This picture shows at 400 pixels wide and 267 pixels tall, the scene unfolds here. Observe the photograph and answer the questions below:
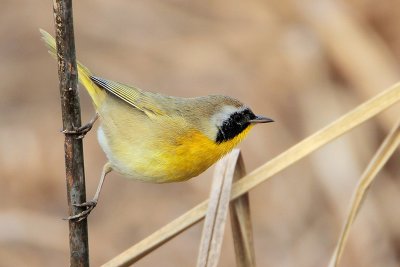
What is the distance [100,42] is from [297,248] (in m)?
2.91

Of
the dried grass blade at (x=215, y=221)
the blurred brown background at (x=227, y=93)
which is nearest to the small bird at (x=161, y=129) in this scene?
the dried grass blade at (x=215, y=221)

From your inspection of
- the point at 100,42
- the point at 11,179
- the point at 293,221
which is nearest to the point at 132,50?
the point at 100,42

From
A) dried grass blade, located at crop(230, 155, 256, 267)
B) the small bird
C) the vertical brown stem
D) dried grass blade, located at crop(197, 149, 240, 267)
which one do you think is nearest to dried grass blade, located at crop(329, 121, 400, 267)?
dried grass blade, located at crop(230, 155, 256, 267)

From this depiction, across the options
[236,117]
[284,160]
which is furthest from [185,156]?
[284,160]

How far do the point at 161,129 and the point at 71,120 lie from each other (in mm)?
796

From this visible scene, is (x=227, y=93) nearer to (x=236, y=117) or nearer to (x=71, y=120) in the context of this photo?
(x=236, y=117)

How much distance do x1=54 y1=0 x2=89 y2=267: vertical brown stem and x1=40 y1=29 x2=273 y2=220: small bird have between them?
0.48 m

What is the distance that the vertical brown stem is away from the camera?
2297 mm

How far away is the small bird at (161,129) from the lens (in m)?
3.08

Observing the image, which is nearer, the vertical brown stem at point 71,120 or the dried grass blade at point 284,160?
the vertical brown stem at point 71,120

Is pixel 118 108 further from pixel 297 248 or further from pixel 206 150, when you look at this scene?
pixel 297 248

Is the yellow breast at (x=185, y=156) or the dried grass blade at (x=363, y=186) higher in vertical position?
the yellow breast at (x=185, y=156)

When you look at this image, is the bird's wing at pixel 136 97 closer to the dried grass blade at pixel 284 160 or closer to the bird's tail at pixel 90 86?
the bird's tail at pixel 90 86

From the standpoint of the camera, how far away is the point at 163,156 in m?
3.10
